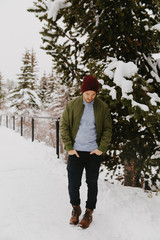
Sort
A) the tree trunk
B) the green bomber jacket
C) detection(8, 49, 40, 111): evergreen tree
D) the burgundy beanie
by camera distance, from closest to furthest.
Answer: the burgundy beanie < the green bomber jacket < the tree trunk < detection(8, 49, 40, 111): evergreen tree

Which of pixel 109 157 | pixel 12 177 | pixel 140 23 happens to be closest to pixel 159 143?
pixel 109 157

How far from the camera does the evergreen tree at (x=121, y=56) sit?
118 inches

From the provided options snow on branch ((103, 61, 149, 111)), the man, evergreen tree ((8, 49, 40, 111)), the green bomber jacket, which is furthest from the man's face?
evergreen tree ((8, 49, 40, 111))

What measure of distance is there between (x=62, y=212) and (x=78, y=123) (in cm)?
149

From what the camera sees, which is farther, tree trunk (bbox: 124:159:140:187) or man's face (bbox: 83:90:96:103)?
tree trunk (bbox: 124:159:140:187)

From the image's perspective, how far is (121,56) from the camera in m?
3.96

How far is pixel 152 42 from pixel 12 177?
3995 mm

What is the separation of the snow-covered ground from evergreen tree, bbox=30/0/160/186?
2.36 feet

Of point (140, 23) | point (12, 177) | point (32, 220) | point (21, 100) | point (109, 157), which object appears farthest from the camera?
point (21, 100)

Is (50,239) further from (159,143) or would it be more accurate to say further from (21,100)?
(21,100)

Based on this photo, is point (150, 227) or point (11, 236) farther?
point (150, 227)

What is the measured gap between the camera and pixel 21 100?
25.3 m

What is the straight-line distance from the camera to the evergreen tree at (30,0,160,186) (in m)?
3.01

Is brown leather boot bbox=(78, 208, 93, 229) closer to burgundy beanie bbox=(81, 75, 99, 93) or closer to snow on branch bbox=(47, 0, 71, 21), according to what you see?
burgundy beanie bbox=(81, 75, 99, 93)
